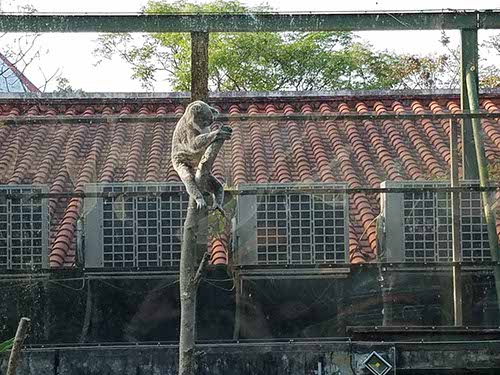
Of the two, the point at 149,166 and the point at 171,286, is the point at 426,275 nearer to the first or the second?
the point at 171,286

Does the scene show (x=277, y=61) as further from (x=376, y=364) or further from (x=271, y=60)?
(x=376, y=364)

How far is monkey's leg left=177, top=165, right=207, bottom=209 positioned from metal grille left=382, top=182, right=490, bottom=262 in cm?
173

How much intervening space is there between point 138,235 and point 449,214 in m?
2.07

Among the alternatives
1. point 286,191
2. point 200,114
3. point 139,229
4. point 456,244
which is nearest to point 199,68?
point 286,191

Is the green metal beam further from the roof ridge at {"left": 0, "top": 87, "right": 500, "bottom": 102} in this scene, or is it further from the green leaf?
the roof ridge at {"left": 0, "top": 87, "right": 500, "bottom": 102}

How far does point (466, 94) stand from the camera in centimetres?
762

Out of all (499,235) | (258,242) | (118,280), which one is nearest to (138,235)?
(118,280)

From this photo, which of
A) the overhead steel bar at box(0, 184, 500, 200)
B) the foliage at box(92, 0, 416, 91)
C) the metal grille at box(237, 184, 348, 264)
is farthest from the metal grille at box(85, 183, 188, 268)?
the foliage at box(92, 0, 416, 91)

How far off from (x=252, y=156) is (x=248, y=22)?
1.18 metres

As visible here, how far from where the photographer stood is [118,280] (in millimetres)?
6762

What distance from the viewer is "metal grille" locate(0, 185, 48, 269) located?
6828mm

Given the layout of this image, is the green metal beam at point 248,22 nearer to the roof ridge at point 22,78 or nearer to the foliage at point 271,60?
the roof ridge at point 22,78

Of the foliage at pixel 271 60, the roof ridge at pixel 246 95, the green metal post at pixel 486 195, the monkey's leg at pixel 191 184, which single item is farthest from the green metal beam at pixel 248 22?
the foliage at pixel 271 60

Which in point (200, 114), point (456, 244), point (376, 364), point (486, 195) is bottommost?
point (376, 364)
